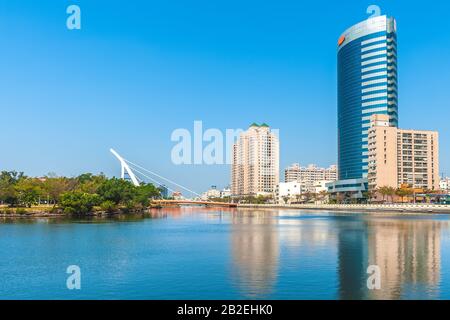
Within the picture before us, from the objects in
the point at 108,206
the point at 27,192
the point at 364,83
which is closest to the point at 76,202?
the point at 108,206

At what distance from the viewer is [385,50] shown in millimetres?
132375

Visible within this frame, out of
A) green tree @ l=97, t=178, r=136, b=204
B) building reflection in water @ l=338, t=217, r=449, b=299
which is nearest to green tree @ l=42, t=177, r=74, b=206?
green tree @ l=97, t=178, r=136, b=204

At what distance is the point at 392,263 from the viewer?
26719mm

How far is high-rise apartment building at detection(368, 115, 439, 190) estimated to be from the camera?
12579 centimetres

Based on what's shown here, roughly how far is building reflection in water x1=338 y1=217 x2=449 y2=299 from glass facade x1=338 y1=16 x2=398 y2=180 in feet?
315

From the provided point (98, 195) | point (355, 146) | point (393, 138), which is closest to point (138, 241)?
point (98, 195)

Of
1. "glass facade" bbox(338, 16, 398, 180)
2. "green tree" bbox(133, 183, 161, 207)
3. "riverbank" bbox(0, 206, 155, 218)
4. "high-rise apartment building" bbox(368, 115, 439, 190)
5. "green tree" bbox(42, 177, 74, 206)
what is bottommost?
"riverbank" bbox(0, 206, 155, 218)

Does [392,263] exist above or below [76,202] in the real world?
below

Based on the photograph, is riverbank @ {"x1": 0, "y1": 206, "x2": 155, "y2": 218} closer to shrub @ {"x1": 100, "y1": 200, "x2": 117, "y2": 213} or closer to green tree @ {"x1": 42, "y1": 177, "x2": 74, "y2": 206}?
shrub @ {"x1": 100, "y1": 200, "x2": 117, "y2": 213}

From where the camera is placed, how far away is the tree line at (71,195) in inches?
3142

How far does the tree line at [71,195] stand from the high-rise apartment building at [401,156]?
2360 inches

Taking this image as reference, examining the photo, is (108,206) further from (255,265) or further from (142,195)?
(255,265)

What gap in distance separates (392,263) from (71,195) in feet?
205
